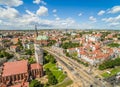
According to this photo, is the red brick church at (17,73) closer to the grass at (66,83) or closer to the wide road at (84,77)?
the grass at (66,83)

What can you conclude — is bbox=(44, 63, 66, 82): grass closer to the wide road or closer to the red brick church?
the wide road

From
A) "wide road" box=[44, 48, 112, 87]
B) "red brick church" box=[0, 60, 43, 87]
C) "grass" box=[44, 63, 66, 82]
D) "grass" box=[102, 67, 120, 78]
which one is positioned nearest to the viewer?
"wide road" box=[44, 48, 112, 87]

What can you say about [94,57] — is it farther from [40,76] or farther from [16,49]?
[16,49]

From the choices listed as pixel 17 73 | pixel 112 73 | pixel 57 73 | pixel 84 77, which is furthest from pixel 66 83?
pixel 112 73

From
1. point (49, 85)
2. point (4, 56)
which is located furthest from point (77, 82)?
point (4, 56)

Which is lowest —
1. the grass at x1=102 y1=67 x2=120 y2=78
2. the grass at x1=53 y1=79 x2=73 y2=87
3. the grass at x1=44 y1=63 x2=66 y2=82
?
the grass at x1=53 y1=79 x2=73 y2=87

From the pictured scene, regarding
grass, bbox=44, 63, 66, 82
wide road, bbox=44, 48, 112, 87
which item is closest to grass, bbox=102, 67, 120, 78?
wide road, bbox=44, 48, 112, 87

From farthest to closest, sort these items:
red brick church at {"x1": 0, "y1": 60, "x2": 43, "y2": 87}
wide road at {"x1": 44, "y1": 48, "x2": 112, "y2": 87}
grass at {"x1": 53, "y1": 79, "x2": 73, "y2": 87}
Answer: red brick church at {"x1": 0, "y1": 60, "x2": 43, "y2": 87}
wide road at {"x1": 44, "y1": 48, "x2": 112, "y2": 87}
grass at {"x1": 53, "y1": 79, "x2": 73, "y2": 87}

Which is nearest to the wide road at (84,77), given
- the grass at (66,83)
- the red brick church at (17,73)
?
the grass at (66,83)

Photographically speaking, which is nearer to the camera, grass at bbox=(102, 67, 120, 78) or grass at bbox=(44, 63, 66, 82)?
grass at bbox=(44, 63, 66, 82)
